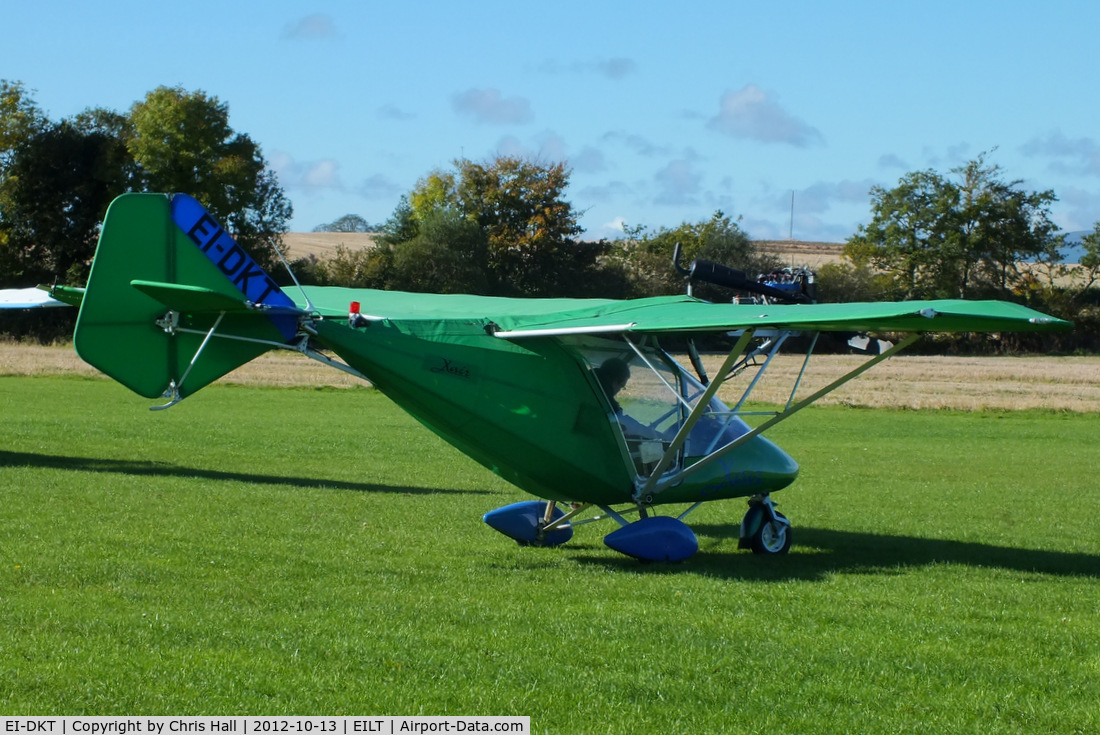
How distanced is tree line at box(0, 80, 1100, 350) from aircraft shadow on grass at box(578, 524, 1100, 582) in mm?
46500

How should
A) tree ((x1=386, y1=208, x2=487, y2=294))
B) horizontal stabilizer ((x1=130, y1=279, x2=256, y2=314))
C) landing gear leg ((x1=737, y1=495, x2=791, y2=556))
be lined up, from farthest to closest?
tree ((x1=386, y1=208, x2=487, y2=294)) → landing gear leg ((x1=737, y1=495, x2=791, y2=556)) → horizontal stabilizer ((x1=130, y1=279, x2=256, y2=314))

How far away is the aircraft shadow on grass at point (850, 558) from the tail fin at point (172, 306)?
394 centimetres

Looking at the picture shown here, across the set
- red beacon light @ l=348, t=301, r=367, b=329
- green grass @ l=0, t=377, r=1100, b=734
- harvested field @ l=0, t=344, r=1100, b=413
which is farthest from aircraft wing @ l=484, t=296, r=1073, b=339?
harvested field @ l=0, t=344, r=1100, b=413

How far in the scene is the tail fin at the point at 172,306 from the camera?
33.5 feet

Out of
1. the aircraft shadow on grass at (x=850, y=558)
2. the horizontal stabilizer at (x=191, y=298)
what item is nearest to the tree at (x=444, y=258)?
the aircraft shadow on grass at (x=850, y=558)

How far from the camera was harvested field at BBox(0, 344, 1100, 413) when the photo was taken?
38125 millimetres

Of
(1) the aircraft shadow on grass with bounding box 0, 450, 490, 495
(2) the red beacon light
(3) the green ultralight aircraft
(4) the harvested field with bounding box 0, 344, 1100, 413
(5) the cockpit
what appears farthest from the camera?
(4) the harvested field with bounding box 0, 344, 1100, 413

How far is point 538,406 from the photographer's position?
10891mm

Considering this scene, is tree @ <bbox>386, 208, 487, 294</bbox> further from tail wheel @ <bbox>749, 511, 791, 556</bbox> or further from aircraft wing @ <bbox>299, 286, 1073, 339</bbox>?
tail wheel @ <bbox>749, 511, 791, 556</bbox>

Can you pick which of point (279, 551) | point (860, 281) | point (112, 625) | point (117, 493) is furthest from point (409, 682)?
point (860, 281)

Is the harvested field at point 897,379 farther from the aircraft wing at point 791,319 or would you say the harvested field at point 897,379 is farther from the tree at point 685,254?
the aircraft wing at point 791,319

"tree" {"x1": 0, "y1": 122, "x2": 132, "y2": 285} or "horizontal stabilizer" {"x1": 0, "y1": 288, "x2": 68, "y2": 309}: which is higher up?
"tree" {"x1": 0, "y1": 122, "x2": 132, "y2": 285}

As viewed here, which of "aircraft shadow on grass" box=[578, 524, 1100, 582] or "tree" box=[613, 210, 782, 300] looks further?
"tree" box=[613, 210, 782, 300]

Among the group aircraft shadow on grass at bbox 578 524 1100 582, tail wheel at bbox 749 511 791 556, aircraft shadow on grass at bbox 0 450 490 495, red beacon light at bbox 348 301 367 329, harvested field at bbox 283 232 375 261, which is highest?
harvested field at bbox 283 232 375 261
